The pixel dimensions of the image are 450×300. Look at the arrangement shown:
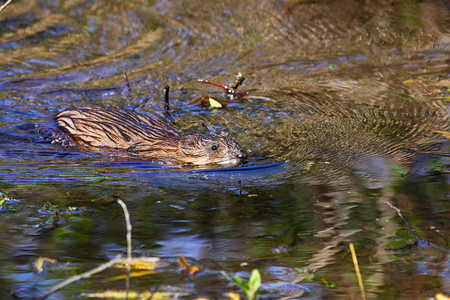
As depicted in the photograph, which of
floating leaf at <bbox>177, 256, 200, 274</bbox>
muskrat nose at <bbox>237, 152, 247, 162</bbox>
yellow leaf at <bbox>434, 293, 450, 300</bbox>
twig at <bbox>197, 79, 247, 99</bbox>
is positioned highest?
twig at <bbox>197, 79, 247, 99</bbox>

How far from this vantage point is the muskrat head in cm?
498

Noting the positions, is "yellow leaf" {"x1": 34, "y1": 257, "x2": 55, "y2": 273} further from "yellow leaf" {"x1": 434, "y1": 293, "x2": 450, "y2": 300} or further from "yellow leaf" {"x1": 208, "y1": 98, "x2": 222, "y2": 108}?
"yellow leaf" {"x1": 208, "y1": 98, "x2": 222, "y2": 108}

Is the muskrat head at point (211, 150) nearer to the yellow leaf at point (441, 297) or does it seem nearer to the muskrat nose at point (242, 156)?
the muskrat nose at point (242, 156)

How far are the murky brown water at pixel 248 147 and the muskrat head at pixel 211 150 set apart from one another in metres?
0.16

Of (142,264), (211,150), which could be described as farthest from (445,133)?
(142,264)

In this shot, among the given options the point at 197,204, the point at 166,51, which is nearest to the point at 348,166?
the point at 197,204

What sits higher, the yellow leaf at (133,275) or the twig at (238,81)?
the twig at (238,81)

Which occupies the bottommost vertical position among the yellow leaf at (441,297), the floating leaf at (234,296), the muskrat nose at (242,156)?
the yellow leaf at (441,297)

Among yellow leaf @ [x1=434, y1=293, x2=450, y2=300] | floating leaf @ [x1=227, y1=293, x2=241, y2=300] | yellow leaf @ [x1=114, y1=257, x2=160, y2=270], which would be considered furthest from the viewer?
yellow leaf @ [x1=114, y1=257, x2=160, y2=270]

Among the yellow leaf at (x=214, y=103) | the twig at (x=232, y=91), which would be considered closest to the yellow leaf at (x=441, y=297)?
the yellow leaf at (x=214, y=103)

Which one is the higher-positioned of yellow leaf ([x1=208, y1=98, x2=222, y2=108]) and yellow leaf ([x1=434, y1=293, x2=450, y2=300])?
yellow leaf ([x1=208, y1=98, x2=222, y2=108])

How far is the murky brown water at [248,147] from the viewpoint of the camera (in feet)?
10.4

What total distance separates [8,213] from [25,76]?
155 inches

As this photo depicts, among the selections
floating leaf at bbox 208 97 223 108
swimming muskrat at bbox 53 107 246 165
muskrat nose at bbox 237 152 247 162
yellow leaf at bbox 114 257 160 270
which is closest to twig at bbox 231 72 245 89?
floating leaf at bbox 208 97 223 108
